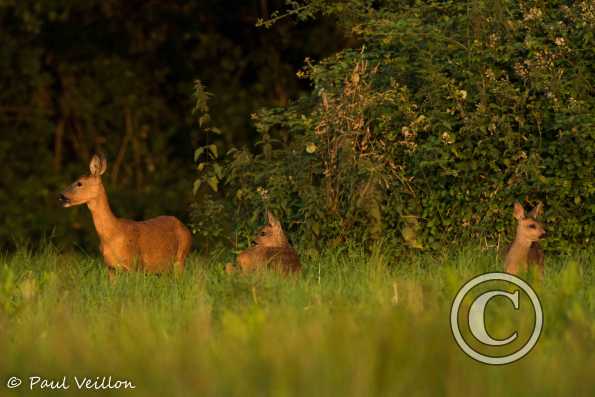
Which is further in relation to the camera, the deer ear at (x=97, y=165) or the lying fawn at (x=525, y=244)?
the deer ear at (x=97, y=165)

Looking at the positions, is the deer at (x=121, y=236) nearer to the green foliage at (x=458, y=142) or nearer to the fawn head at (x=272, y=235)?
the fawn head at (x=272, y=235)

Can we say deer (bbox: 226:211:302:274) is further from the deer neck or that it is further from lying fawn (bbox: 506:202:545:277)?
lying fawn (bbox: 506:202:545:277)

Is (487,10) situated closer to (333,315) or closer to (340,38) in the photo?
(333,315)

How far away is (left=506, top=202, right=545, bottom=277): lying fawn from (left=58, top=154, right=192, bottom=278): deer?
2.48 m

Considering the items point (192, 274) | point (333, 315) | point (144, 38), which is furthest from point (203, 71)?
point (333, 315)

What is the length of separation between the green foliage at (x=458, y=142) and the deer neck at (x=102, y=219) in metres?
1.45

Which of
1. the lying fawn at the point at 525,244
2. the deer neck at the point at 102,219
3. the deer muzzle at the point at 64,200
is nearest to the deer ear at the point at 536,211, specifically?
the lying fawn at the point at 525,244

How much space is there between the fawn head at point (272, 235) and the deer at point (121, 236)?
66cm

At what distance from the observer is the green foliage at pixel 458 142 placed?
11281 mm

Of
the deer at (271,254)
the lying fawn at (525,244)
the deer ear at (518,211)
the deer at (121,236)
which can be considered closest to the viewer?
the lying fawn at (525,244)

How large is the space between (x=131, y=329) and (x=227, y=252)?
528cm

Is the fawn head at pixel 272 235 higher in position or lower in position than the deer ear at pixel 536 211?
lower

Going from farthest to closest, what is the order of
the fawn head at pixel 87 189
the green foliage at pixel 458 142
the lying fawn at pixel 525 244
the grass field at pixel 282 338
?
the green foliage at pixel 458 142
the fawn head at pixel 87 189
the lying fawn at pixel 525 244
the grass field at pixel 282 338

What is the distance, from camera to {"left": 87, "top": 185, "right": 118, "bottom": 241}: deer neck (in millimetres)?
10789
